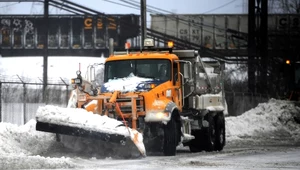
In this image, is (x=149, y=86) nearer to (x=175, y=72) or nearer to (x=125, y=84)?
(x=125, y=84)

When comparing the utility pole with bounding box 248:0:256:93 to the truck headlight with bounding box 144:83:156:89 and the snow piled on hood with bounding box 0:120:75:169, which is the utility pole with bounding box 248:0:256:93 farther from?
the snow piled on hood with bounding box 0:120:75:169

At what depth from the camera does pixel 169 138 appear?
64.6 feet

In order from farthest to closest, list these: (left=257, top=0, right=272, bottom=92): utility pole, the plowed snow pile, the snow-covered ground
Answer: (left=257, top=0, right=272, bottom=92): utility pole, the plowed snow pile, the snow-covered ground

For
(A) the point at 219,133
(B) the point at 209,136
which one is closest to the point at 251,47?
(A) the point at 219,133

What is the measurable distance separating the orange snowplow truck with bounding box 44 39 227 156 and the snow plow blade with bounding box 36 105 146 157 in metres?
0.73

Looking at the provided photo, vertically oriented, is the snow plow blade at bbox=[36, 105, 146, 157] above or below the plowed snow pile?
above

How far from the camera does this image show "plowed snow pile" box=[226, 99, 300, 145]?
31281mm

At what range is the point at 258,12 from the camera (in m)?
49.4

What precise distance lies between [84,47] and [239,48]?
13709 millimetres

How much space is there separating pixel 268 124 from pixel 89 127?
745 inches

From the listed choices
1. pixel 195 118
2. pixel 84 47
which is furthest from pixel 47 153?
pixel 84 47

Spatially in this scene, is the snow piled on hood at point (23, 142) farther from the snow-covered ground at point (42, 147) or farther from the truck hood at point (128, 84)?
the truck hood at point (128, 84)

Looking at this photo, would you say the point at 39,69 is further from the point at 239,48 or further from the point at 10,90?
the point at 10,90

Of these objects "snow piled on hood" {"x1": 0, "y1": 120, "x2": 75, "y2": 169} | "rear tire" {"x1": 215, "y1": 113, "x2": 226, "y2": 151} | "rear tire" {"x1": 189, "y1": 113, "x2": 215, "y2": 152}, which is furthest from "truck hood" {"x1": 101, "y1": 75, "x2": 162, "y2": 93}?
"rear tire" {"x1": 215, "y1": 113, "x2": 226, "y2": 151}
